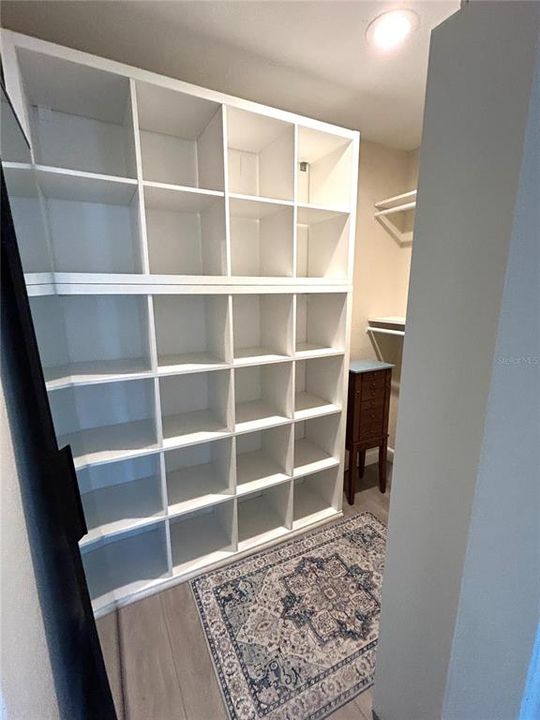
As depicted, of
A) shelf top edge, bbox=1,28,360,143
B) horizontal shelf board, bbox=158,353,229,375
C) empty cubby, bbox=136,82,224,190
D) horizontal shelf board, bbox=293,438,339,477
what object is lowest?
horizontal shelf board, bbox=293,438,339,477

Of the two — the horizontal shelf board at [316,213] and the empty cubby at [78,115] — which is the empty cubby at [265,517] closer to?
the horizontal shelf board at [316,213]

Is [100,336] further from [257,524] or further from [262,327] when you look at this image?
[257,524]

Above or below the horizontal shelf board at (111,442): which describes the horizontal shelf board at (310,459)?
below

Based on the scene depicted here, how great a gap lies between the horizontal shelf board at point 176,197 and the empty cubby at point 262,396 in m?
0.96

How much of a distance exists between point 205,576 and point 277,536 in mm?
475

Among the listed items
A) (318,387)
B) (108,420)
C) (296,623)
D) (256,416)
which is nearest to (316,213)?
(318,387)

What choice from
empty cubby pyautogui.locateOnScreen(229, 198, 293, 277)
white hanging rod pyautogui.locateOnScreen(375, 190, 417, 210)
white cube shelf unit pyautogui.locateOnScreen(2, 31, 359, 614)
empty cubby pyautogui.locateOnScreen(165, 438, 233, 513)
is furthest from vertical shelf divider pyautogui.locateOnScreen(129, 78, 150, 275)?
white hanging rod pyautogui.locateOnScreen(375, 190, 417, 210)

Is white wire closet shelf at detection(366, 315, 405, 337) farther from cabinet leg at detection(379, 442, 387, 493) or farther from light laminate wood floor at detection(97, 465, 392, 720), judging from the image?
light laminate wood floor at detection(97, 465, 392, 720)

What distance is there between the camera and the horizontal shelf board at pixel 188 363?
1.55m

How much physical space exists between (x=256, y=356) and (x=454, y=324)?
124cm

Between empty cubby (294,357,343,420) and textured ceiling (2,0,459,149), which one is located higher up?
textured ceiling (2,0,459,149)

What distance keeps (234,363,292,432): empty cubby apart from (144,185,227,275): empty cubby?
70 centimetres

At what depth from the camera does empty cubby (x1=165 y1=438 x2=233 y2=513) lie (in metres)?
1.75

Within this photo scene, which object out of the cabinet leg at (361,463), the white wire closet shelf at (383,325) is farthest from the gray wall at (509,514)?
the white wire closet shelf at (383,325)
